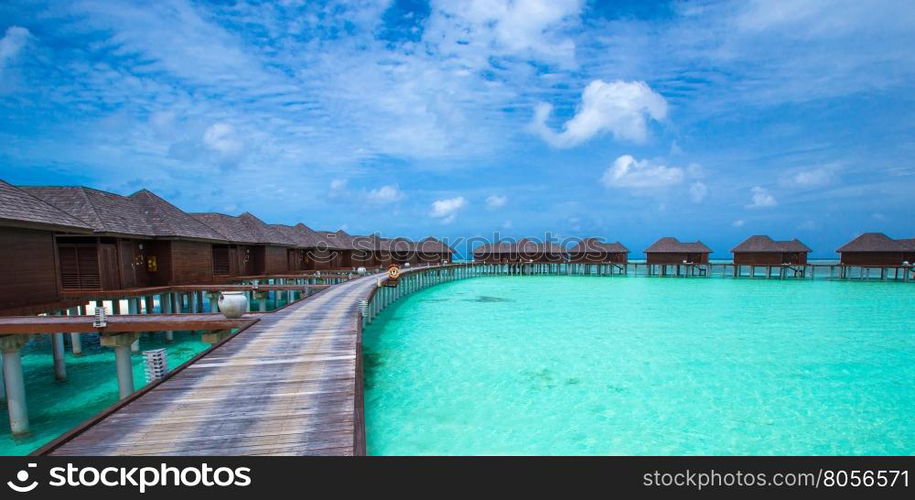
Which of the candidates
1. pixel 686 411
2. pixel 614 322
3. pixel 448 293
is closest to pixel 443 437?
pixel 686 411

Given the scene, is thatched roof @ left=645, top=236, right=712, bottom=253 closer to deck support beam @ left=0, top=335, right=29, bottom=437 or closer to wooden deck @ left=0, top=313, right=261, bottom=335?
wooden deck @ left=0, top=313, right=261, bottom=335

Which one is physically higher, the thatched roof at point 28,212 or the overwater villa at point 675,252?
the thatched roof at point 28,212

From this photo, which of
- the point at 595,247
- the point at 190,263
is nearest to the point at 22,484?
the point at 190,263

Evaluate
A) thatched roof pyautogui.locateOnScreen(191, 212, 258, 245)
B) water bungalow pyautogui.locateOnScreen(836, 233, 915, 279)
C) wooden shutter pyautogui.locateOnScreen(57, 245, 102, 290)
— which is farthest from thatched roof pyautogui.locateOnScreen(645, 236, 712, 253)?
wooden shutter pyautogui.locateOnScreen(57, 245, 102, 290)

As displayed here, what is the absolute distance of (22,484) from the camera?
2.73 m

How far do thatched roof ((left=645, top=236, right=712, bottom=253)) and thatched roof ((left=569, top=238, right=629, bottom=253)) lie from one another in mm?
3249

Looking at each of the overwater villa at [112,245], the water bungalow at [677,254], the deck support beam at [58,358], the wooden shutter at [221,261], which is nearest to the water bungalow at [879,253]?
the water bungalow at [677,254]

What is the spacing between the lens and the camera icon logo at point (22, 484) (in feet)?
8.91

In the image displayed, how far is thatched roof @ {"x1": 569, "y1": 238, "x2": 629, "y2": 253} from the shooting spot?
48000 millimetres

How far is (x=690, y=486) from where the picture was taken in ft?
11.2

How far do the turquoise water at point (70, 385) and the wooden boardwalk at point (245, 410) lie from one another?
162 inches

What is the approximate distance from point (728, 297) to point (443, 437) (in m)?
27.5

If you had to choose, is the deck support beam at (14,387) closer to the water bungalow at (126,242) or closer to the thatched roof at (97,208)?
the water bungalow at (126,242)

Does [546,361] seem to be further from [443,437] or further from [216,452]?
[216,452]
